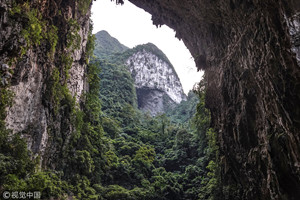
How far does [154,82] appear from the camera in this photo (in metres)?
60.5

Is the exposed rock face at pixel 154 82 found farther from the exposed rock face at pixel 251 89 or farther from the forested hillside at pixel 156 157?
the exposed rock face at pixel 251 89

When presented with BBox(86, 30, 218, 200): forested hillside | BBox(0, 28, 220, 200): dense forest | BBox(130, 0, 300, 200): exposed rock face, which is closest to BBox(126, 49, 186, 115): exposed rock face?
BBox(86, 30, 218, 200): forested hillside

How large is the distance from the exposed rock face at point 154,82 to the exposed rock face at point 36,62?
44082mm

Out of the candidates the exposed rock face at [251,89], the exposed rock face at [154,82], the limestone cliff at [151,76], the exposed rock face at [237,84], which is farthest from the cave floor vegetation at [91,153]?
the limestone cliff at [151,76]

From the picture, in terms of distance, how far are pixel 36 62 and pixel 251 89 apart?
27.3 ft

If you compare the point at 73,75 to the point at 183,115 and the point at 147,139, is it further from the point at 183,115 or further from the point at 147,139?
the point at 183,115

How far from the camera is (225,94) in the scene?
1237 centimetres

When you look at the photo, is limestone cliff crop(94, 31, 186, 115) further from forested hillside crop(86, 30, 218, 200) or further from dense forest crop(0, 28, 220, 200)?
dense forest crop(0, 28, 220, 200)

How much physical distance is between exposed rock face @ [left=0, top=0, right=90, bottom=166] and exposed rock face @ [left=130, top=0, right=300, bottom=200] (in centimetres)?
697

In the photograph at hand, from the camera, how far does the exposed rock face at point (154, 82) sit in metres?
58.2

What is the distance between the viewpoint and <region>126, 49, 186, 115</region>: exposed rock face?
191ft

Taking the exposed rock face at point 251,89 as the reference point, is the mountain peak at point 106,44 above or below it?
above

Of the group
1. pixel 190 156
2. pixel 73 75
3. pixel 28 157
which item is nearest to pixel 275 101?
pixel 28 157

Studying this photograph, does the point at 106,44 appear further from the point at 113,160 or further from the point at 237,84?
the point at 237,84
